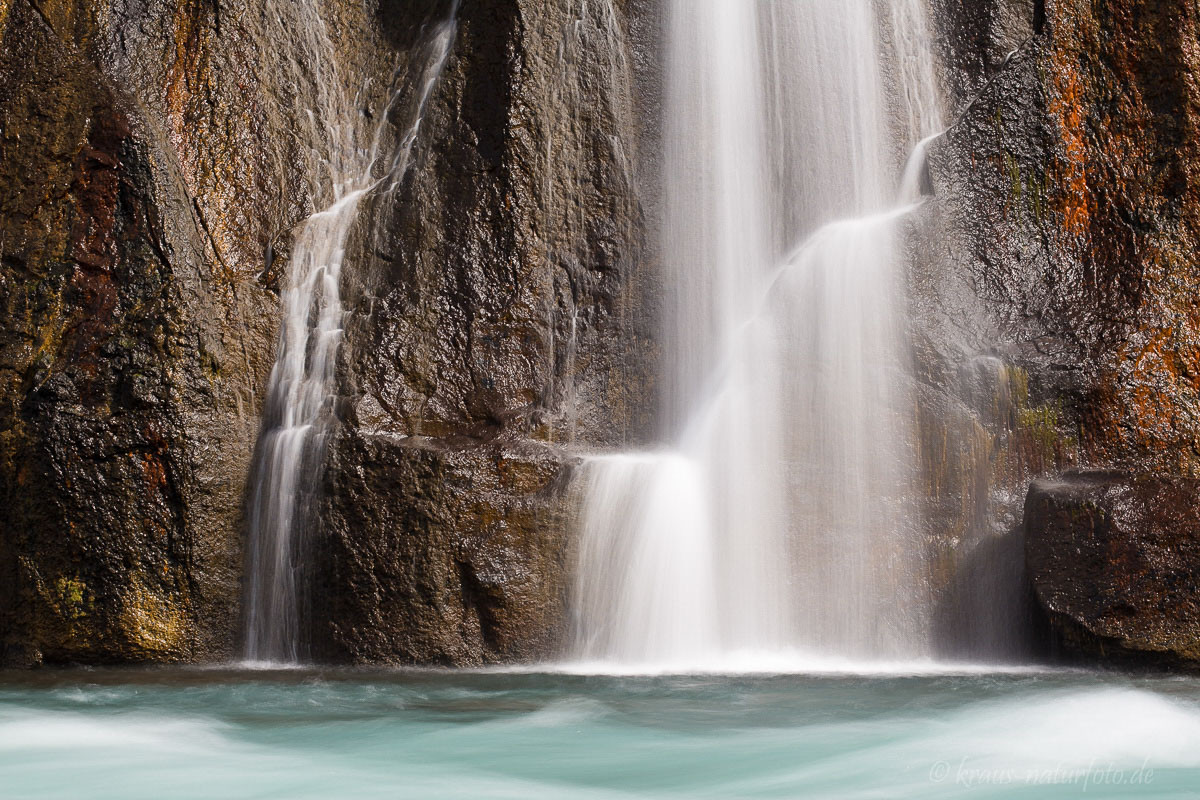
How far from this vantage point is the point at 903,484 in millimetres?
7688

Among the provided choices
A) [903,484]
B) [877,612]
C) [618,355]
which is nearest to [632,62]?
[618,355]

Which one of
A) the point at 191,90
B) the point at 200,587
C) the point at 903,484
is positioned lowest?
the point at 200,587

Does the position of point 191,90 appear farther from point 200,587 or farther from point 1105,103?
point 1105,103

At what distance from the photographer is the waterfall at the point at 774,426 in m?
7.47

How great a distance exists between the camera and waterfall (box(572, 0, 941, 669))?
7473 mm

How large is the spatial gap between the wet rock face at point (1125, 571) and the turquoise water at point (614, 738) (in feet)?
1.03

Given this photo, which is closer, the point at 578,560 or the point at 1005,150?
the point at 578,560

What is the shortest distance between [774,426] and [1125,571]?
2248 mm

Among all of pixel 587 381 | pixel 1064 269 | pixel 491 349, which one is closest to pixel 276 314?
pixel 491 349

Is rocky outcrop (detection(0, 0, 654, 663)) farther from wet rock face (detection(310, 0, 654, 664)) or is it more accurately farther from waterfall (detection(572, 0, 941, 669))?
waterfall (detection(572, 0, 941, 669))

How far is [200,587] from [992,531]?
16.2 feet

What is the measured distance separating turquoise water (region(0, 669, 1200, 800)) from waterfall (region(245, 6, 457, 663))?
110cm

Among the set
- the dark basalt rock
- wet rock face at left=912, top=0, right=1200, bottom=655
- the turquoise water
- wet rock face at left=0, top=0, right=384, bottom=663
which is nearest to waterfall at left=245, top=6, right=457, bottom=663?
wet rock face at left=0, top=0, right=384, bottom=663

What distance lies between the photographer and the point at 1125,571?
676 centimetres
